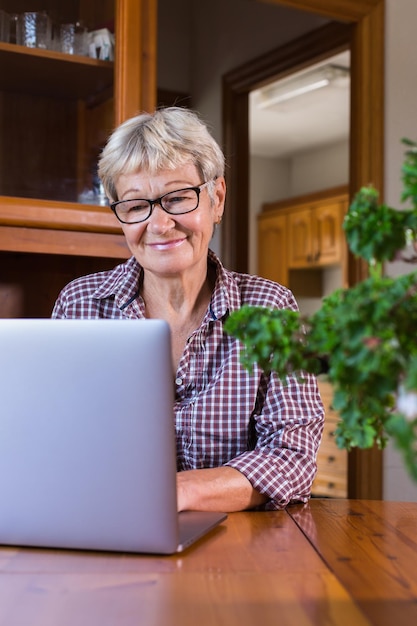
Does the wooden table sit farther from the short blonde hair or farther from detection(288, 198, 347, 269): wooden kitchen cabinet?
detection(288, 198, 347, 269): wooden kitchen cabinet

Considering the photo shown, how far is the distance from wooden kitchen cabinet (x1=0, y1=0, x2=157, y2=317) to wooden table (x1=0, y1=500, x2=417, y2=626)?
4.06 feet

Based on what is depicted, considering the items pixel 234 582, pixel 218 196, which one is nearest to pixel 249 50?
pixel 218 196

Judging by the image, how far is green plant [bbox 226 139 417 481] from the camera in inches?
25.7

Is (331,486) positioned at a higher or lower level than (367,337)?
lower

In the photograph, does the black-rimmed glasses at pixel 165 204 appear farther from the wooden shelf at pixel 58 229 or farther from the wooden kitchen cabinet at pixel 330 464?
the wooden kitchen cabinet at pixel 330 464

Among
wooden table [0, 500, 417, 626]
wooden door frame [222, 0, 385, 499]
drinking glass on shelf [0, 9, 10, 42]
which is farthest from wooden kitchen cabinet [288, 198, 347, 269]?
wooden table [0, 500, 417, 626]

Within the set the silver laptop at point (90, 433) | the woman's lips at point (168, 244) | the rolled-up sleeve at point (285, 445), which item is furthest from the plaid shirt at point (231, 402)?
the silver laptop at point (90, 433)

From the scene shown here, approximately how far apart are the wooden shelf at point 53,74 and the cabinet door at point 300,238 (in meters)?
4.34

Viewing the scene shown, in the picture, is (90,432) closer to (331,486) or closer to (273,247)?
(331,486)

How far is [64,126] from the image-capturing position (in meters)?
2.30

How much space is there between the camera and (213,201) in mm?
1745

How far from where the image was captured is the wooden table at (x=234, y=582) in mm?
830

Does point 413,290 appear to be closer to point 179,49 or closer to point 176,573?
point 176,573

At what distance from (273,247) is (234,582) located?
6085 mm
